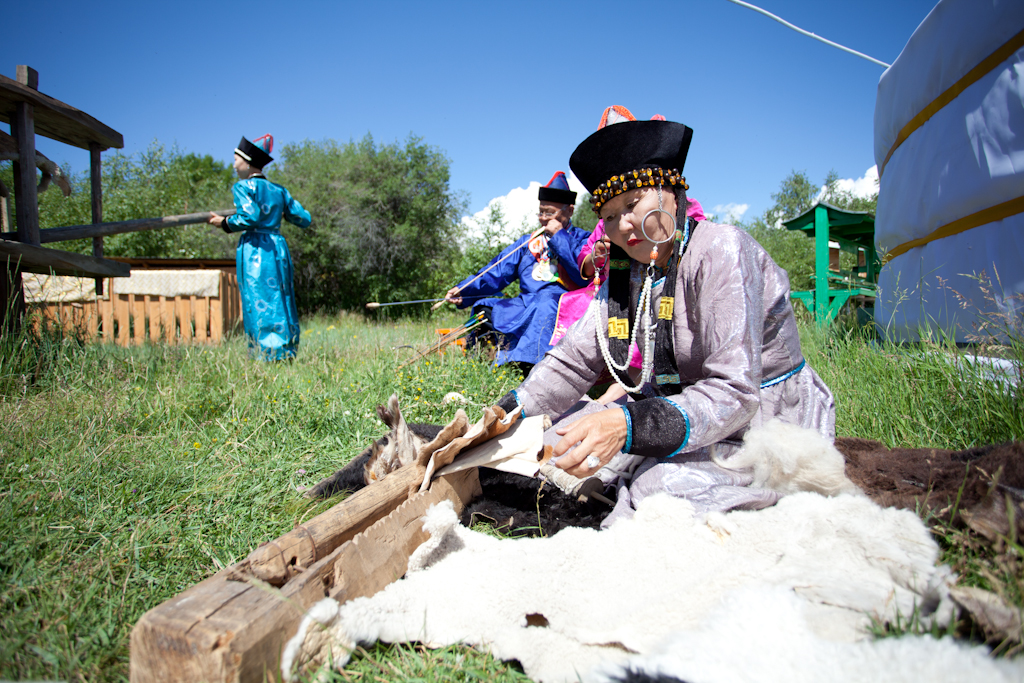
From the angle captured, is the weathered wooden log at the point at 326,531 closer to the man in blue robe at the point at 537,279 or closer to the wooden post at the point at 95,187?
the man in blue robe at the point at 537,279

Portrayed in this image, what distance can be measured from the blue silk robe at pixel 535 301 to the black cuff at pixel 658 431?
8.40ft

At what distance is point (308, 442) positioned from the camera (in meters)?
2.58

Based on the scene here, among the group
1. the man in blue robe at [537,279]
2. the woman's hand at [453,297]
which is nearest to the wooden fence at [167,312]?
the woman's hand at [453,297]

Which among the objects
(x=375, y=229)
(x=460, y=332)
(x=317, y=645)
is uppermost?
(x=375, y=229)

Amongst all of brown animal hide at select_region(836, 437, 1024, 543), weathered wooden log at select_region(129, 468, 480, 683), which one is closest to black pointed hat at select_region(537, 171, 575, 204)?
brown animal hide at select_region(836, 437, 1024, 543)

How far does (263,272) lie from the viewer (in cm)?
505

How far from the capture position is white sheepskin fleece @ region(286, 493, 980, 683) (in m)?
1.02

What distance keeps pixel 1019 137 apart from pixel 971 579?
268 centimetres

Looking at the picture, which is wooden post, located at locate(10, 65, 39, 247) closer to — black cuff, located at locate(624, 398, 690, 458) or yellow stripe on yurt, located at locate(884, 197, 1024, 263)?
black cuff, located at locate(624, 398, 690, 458)

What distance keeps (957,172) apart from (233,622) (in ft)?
13.9

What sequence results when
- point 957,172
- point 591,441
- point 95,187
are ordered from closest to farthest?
point 591,441, point 957,172, point 95,187

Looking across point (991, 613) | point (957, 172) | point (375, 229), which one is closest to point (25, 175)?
point (991, 613)

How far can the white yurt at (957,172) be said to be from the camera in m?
2.68

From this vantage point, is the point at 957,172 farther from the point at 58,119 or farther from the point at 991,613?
the point at 58,119
